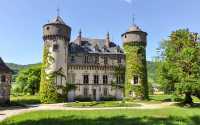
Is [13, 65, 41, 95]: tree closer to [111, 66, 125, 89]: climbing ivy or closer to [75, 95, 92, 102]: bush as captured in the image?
[75, 95, 92, 102]: bush

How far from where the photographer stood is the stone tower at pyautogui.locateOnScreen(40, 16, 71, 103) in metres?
52.5

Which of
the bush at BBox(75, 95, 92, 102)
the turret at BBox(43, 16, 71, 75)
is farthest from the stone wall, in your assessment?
the bush at BBox(75, 95, 92, 102)

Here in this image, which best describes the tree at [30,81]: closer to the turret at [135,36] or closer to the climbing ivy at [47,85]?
the climbing ivy at [47,85]

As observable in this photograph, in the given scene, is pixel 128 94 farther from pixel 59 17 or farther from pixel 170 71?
pixel 59 17

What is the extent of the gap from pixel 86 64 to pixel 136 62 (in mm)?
11282

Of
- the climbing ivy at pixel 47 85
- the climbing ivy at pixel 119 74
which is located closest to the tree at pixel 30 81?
the climbing ivy at pixel 47 85

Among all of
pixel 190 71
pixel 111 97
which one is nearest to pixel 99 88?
pixel 111 97

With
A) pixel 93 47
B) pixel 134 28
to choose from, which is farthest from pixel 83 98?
pixel 134 28

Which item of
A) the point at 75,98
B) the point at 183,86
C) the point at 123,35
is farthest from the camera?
the point at 123,35

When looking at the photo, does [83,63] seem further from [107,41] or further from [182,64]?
[182,64]

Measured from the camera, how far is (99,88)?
57.2 metres

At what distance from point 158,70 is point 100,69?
57.8 feet

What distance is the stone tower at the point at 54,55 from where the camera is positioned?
172 ft

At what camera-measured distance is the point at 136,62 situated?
184 ft
